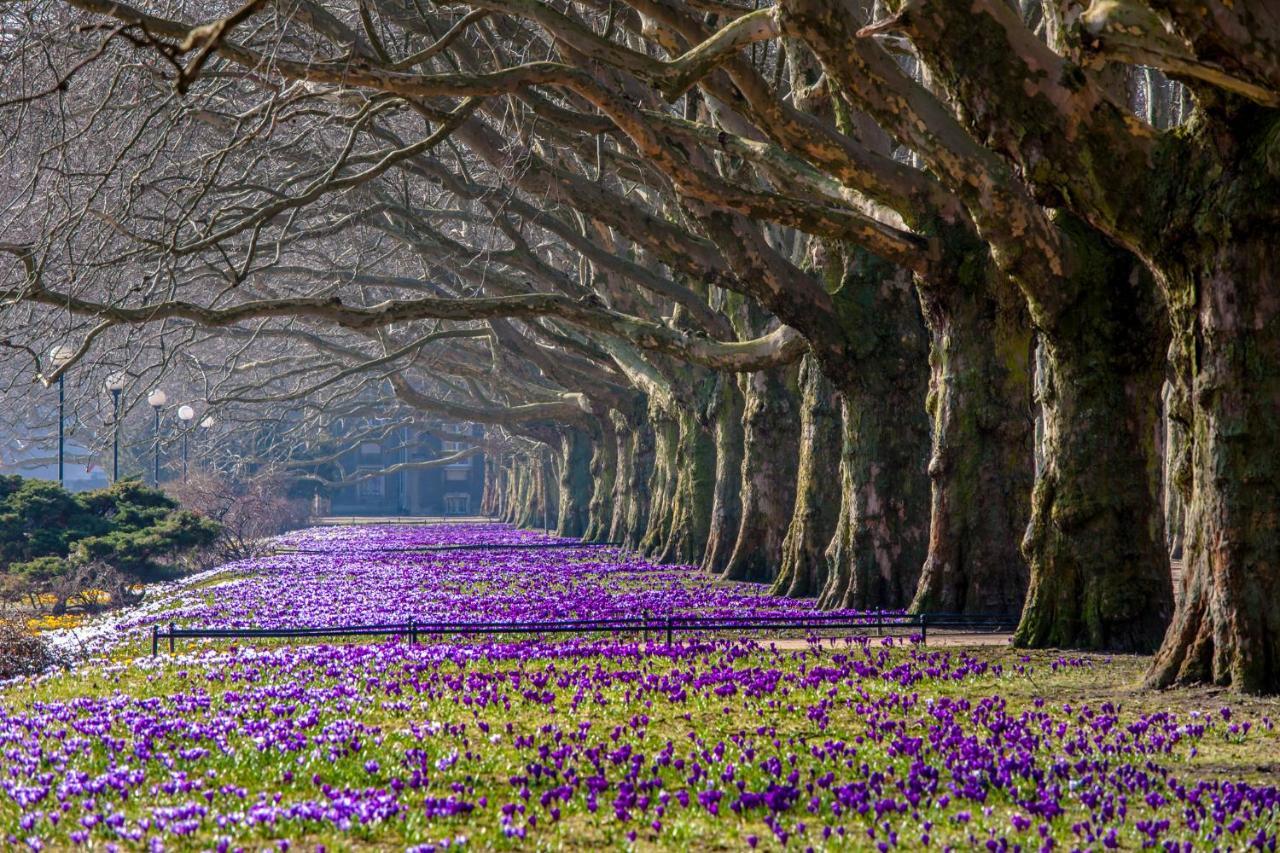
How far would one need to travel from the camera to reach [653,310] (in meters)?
28.8

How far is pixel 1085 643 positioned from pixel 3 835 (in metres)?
9.50

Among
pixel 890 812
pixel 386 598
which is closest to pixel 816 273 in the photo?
pixel 386 598

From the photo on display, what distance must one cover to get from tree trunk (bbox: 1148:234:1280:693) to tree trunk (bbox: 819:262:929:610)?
769 cm

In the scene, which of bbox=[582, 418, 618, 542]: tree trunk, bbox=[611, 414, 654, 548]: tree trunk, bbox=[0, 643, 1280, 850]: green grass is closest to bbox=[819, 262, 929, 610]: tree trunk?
bbox=[0, 643, 1280, 850]: green grass

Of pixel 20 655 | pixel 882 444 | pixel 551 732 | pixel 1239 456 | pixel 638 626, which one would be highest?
pixel 882 444

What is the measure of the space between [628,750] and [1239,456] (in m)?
4.80

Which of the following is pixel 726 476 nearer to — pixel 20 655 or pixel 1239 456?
pixel 20 655

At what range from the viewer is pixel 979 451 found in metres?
15.3

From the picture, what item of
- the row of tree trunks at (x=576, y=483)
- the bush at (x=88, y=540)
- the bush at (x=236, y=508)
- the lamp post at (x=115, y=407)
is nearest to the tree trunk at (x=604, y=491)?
the row of tree trunks at (x=576, y=483)

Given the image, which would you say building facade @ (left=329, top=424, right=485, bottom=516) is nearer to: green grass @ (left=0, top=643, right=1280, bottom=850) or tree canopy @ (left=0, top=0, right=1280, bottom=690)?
tree canopy @ (left=0, top=0, right=1280, bottom=690)

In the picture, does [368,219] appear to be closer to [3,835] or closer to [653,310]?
[653,310]

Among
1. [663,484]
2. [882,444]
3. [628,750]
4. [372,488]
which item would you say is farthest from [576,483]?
[372,488]

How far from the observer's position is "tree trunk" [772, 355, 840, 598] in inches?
811

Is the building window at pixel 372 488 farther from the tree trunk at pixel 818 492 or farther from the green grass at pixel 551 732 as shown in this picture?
the green grass at pixel 551 732
